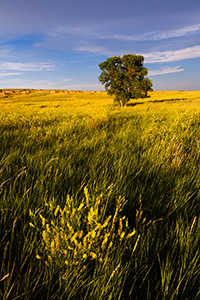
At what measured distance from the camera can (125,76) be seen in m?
33.9

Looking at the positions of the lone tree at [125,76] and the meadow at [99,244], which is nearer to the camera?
the meadow at [99,244]

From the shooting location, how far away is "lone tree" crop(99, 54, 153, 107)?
32500mm

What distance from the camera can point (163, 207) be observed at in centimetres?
181

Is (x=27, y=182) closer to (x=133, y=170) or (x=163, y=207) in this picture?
(x=133, y=170)

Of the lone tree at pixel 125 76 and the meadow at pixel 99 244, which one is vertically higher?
the lone tree at pixel 125 76

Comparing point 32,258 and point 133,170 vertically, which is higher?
point 133,170

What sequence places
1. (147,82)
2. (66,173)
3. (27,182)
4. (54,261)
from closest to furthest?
(54,261), (27,182), (66,173), (147,82)

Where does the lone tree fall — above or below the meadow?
above

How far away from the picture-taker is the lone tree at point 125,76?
32.5 m

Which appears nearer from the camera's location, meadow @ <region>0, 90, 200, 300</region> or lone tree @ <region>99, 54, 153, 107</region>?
meadow @ <region>0, 90, 200, 300</region>

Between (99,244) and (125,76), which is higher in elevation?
(125,76)

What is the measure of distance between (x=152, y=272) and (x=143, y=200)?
736mm

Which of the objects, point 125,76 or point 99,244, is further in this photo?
point 125,76

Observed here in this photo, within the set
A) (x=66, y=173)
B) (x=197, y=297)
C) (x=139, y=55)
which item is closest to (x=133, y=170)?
(x=66, y=173)
